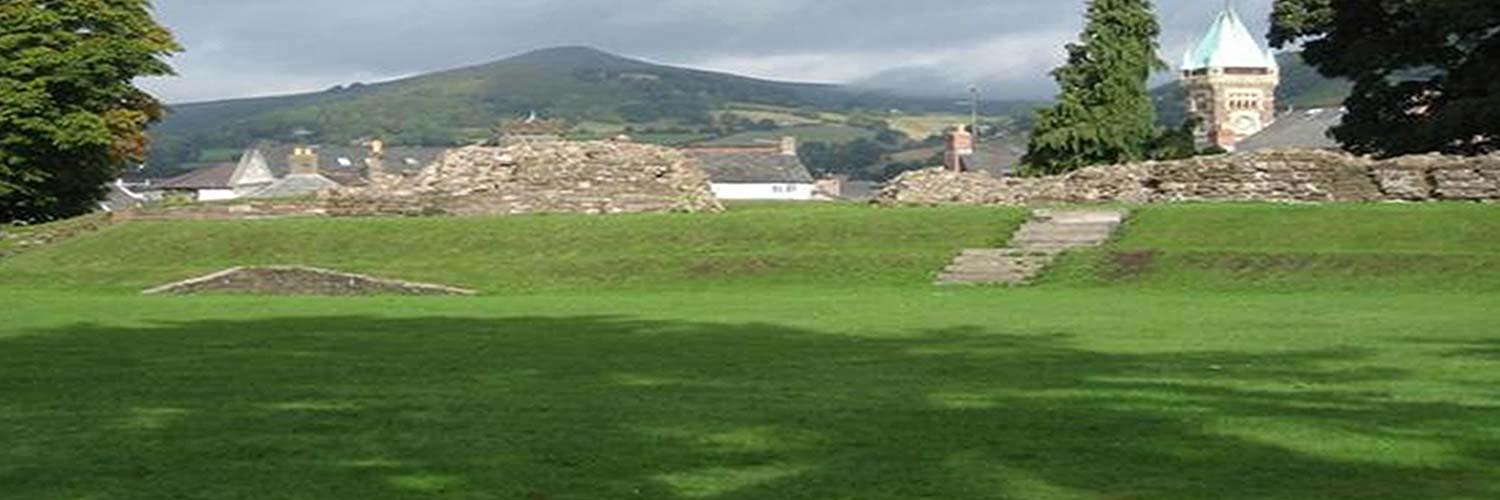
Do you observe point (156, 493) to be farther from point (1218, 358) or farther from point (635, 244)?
point (635, 244)

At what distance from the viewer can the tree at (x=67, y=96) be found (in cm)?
5756

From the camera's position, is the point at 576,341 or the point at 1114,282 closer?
the point at 576,341

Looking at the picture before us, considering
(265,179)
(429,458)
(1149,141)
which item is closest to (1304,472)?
(429,458)

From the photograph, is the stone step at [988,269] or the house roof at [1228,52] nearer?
the stone step at [988,269]

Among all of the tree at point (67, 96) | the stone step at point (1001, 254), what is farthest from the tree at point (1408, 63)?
the tree at point (67, 96)

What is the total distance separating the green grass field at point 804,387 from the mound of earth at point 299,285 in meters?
1.37

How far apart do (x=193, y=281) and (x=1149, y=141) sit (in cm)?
4448

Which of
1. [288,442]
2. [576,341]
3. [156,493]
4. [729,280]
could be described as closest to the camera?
[156,493]

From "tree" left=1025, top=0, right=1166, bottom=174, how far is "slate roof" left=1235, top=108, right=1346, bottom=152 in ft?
132

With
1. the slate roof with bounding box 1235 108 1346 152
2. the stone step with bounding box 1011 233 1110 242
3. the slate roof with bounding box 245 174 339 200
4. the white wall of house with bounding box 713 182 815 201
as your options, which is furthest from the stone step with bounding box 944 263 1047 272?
the white wall of house with bounding box 713 182 815 201

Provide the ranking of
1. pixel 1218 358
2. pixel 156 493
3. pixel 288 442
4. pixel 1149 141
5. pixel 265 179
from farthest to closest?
1. pixel 265 179
2. pixel 1149 141
3. pixel 1218 358
4. pixel 288 442
5. pixel 156 493

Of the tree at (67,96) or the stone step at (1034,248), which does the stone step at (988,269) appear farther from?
the tree at (67,96)

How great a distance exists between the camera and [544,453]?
31.5 feet

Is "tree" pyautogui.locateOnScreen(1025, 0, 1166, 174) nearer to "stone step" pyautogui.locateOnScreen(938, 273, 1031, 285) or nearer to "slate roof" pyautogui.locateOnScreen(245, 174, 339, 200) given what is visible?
"stone step" pyautogui.locateOnScreen(938, 273, 1031, 285)
